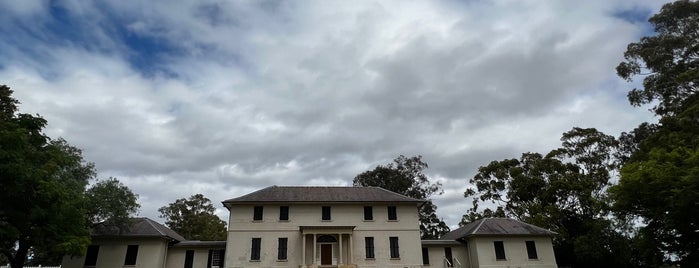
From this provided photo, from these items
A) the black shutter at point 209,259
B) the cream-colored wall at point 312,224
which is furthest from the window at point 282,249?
the black shutter at point 209,259

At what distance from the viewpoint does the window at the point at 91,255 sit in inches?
1047

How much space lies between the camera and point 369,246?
28.6 metres

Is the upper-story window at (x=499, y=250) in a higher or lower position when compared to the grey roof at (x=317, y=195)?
lower

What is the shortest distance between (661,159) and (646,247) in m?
5.08

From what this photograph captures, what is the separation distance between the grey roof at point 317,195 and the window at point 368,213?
0.67 meters

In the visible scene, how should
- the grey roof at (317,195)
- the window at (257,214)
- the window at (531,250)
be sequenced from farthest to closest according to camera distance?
the grey roof at (317,195), the window at (531,250), the window at (257,214)

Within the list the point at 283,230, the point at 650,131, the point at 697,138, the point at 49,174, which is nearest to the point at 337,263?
the point at 283,230

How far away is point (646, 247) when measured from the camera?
21.5 m

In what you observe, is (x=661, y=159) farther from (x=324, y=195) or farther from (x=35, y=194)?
(x=35, y=194)

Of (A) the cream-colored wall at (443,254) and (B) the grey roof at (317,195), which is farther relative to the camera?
(A) the cream-colored wall at (443,254)

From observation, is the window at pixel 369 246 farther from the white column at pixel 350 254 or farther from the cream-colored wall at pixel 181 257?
the cream-colored wall at pixel 181 257

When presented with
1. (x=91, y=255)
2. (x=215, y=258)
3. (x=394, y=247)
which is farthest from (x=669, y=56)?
(x=91, y=255)

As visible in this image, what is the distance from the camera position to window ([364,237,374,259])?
28312 mm

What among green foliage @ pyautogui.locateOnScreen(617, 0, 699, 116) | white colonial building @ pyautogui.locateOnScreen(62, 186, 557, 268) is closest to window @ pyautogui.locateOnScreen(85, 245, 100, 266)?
white colonial building @ pyautogui.locateOnScreen(62, 186, 557, 268)
